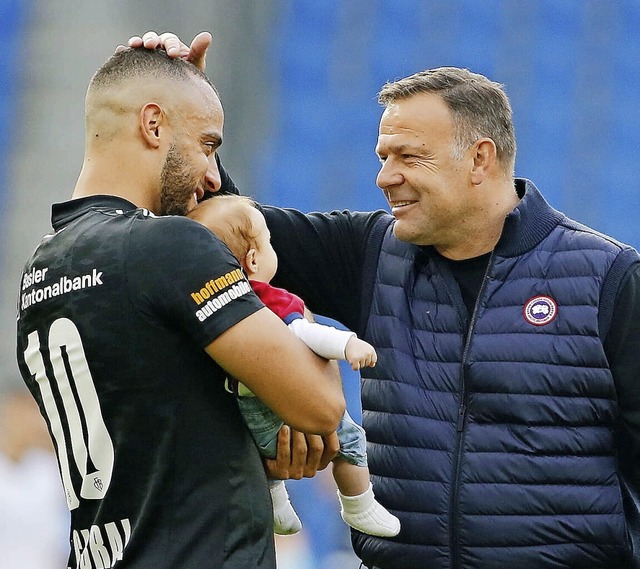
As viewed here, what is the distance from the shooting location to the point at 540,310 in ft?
8.98

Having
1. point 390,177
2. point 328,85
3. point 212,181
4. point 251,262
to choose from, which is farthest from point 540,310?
point 328,85

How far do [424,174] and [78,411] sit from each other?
1166 millimetres

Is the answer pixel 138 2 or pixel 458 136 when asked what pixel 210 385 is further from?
pixel 138 2

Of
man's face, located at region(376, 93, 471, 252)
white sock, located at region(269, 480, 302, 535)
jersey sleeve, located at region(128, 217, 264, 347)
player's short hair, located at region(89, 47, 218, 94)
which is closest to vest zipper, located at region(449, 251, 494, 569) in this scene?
man's face, located at region(376, 93, 471, 252)

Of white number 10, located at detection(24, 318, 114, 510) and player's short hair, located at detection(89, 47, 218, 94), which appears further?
player's short hair, located at detection(89, 47, 218, 94)

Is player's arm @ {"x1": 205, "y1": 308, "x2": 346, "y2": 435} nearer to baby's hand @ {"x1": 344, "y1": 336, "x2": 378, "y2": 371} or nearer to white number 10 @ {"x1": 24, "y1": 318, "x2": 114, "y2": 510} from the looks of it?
baby's hand @ {"x1": 344, "y1": 336, "x2": 378, "y2": 371}

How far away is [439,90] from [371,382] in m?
0.79

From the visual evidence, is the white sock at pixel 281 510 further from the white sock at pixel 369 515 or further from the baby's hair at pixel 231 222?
the baby's hair at pixel 231 222

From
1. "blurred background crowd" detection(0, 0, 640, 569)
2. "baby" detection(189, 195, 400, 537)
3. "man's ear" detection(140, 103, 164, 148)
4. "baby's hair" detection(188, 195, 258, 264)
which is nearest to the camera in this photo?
"baby" detection(189, 195, 400, 537)

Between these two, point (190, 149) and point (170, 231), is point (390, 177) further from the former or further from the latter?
point (170, 231)

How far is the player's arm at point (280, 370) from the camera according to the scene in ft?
6.82

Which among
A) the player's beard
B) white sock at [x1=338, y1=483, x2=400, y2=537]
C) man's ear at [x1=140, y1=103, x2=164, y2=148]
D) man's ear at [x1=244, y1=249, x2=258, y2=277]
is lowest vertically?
white sock at [x1=338, y1=483, x2=400, y2=537]

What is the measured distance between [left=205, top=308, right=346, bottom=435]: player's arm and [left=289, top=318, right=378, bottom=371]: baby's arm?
0.03m

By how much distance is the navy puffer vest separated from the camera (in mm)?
2631
